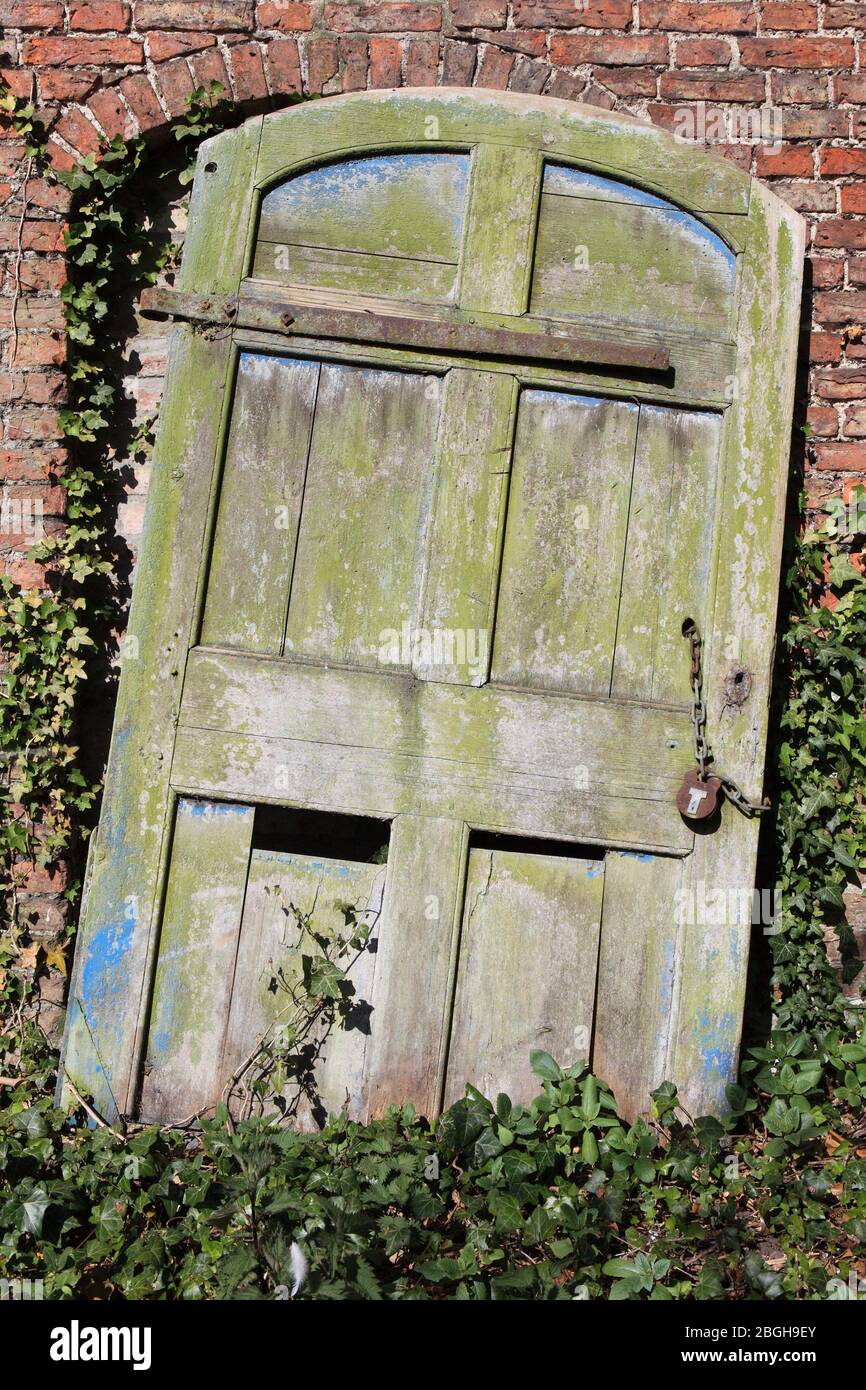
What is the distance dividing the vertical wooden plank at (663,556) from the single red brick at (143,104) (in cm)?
147

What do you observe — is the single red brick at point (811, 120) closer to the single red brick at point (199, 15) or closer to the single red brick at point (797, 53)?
the single red brick at point (797, 53)

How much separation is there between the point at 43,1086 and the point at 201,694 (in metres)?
1.08

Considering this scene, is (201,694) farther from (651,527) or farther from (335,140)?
(335,140)

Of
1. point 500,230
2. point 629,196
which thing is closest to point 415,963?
point 500,230

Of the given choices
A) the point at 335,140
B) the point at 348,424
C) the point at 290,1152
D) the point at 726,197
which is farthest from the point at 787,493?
the point at 290,1152

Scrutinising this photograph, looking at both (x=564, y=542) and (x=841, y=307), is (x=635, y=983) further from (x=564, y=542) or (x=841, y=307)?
(x=841, y=307)

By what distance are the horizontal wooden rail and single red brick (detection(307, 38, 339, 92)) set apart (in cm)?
65

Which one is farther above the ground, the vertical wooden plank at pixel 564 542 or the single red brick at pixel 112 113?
the single red brick at pixel 112 113

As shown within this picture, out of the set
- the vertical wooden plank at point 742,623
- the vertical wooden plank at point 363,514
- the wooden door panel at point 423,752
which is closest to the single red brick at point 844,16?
the vertical wooden plank at point 742,623

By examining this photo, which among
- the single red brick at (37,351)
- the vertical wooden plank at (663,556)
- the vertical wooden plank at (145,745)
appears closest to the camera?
the vertical wooden plank at (145,745)

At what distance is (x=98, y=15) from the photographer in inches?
118

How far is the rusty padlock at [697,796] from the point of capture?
8.99 ft

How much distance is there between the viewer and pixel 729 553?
2.83 meters

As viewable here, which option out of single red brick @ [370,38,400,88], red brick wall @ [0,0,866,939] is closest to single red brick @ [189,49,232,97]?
red brick wall @ [0,0,866,939]
